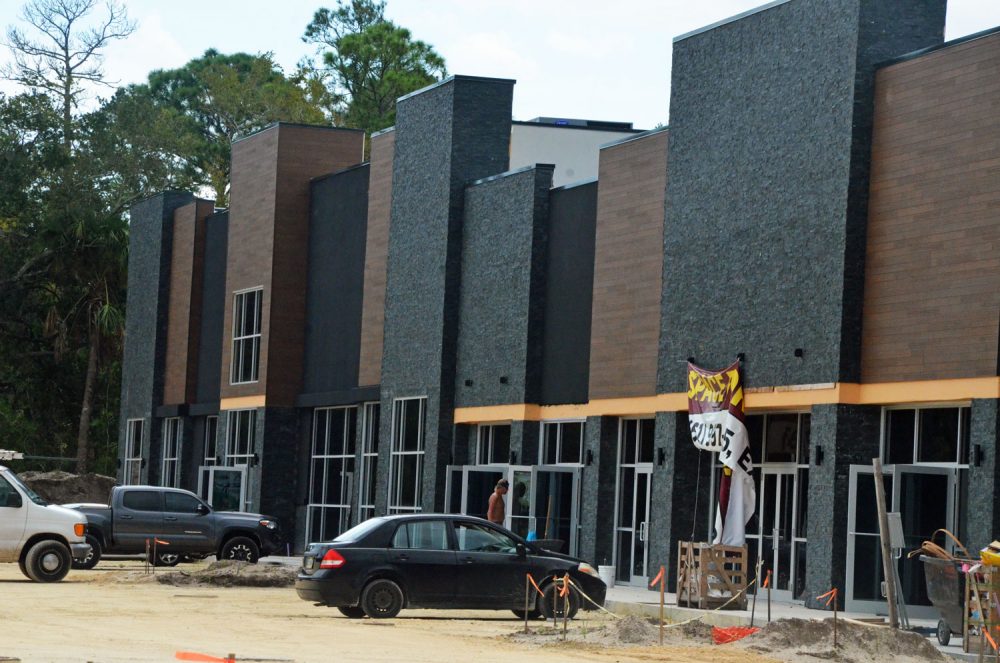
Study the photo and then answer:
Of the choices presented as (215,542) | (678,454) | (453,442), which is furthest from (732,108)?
(215,542)

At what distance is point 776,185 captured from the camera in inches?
1063

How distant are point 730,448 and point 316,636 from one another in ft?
33.8

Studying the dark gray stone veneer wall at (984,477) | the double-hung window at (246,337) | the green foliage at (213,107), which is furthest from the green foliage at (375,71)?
the dark gray stone veneer wall at (984,477)

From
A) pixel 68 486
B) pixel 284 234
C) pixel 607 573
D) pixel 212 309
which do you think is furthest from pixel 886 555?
pixel 68 486

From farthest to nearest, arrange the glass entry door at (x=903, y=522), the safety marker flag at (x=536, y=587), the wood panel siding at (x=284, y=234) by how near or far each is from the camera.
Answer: the wood panel siding at (x=284, y=234) < the glass entry door at (x=903, y=522) < the safety marker flag at (x=536, y=587)

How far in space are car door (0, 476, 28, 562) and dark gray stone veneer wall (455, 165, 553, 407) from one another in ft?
33.7

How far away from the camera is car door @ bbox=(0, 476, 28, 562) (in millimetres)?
27703

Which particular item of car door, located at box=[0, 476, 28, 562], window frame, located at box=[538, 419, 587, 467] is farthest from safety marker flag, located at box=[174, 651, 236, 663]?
window frame, located at box=[538, 419, 587, 467]

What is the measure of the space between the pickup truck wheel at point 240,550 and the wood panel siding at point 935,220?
14.5m

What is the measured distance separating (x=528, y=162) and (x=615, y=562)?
10738 millimetres

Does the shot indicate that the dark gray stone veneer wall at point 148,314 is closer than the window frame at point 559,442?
No

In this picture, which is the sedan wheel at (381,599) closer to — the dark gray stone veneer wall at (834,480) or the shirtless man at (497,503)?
the dark gray stone veneer wall at (834,480)

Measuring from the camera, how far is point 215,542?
34.4 m

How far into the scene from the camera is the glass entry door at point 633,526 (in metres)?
30.7
